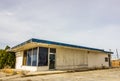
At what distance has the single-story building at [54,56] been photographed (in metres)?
18.8

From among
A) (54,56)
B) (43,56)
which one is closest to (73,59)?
(54,56)

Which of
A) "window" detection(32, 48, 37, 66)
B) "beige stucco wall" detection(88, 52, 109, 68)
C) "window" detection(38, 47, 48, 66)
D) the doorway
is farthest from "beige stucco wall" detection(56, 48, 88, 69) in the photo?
"window" detection(32, 48, 37, 66)

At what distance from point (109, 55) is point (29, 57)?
15.7 m

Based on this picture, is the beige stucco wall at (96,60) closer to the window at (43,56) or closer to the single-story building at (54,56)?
the single-story building at (54,56)

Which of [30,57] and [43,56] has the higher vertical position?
[43,56]

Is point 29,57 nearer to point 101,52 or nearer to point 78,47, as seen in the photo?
point 78,47

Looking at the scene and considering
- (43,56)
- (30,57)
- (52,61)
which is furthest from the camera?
(30,57)

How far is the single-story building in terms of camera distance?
1875 cm

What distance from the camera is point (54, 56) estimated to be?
20.2 m

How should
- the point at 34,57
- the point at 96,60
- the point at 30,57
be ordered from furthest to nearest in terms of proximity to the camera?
the point at 96,60, the point at 30,57, the point at 34,57

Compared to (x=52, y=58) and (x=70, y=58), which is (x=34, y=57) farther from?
(x=70, y=58)

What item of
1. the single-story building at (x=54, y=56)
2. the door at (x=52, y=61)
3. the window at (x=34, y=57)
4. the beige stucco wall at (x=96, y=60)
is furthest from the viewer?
the beige stucco wall at (x=96, y=60)

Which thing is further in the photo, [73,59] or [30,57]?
[73,59]

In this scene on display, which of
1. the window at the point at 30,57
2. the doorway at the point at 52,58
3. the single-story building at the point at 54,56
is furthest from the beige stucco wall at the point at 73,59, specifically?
the window at the point at 30,57
